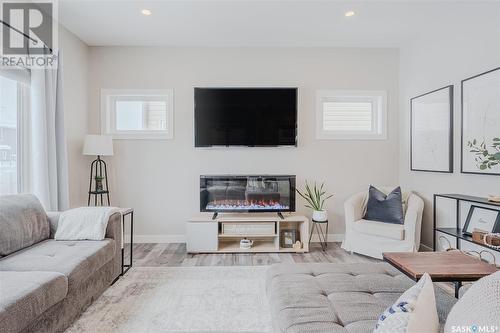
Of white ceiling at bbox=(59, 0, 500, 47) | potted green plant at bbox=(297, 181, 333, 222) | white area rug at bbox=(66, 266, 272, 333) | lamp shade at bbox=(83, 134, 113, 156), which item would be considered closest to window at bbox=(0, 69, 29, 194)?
lamp shade at bbox=(83, 134, 113, 156)

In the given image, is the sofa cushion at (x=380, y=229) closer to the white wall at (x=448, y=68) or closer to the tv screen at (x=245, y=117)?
the white wall at (x=448, y=68)

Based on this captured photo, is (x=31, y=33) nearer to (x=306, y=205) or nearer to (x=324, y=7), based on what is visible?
(x=324, y=7)

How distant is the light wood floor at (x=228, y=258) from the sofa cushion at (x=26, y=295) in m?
1.46

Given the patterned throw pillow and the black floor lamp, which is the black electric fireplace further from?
the patterned throw pillow

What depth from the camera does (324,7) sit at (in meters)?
2.94

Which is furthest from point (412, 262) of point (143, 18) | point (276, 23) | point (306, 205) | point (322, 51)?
point (143, 18)

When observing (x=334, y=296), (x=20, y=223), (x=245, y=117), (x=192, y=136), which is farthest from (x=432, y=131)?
(x=20, y=223)

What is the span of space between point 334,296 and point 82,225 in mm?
2187

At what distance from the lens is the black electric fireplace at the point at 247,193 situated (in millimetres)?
3756

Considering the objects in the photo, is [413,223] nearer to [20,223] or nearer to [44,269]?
[44,269]

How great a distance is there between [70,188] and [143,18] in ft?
7.42

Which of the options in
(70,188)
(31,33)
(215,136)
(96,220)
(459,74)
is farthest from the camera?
(215,136)

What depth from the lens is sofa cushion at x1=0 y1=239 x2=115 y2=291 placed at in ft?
6.15

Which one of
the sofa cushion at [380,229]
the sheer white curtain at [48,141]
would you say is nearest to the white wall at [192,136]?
the sofa cushion at [380,229]
